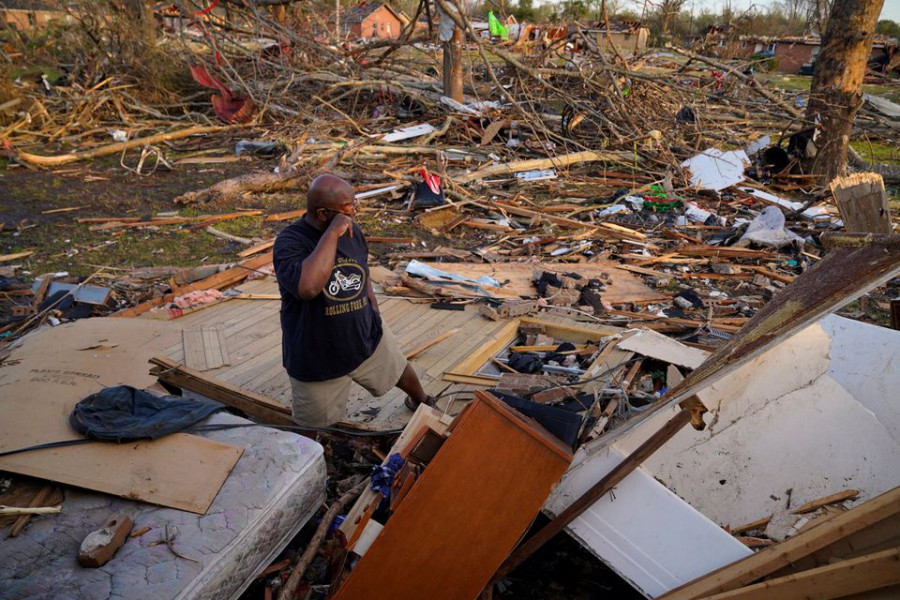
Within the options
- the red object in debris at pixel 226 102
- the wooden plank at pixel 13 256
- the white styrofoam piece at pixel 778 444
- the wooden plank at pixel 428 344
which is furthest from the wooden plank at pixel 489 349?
the red object in debris at pixel 226 102

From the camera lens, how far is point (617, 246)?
8.48 metres

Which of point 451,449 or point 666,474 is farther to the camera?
point 666,474

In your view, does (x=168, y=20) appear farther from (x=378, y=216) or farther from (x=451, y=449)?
(x=451, y=449)

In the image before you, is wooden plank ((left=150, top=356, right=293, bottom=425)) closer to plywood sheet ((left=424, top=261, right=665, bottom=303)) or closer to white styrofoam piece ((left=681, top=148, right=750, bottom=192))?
plywood sheet ((left=424, top=261, right=665, bottom=303))

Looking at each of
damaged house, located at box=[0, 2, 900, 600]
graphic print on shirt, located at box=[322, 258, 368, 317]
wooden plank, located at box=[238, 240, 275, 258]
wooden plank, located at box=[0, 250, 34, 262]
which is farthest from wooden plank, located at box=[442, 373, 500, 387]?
wooden plank, located at box=[0, 250, 34, 262]

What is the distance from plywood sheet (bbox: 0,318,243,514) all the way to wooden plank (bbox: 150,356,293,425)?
326 millimetres

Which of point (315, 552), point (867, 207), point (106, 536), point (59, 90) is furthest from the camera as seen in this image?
point (59, 90)

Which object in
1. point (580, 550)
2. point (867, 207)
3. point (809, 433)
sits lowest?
point (580, 550)

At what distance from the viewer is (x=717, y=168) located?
1112 cm

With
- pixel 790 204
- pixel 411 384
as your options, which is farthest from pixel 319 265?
pixel 790 204

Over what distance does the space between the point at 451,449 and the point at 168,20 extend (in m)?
20.9

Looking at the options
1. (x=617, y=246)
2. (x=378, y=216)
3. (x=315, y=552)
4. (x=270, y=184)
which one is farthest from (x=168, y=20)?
(x=315, y=552)

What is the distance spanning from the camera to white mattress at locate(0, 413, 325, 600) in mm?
2305

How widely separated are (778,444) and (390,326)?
11.6 ft
